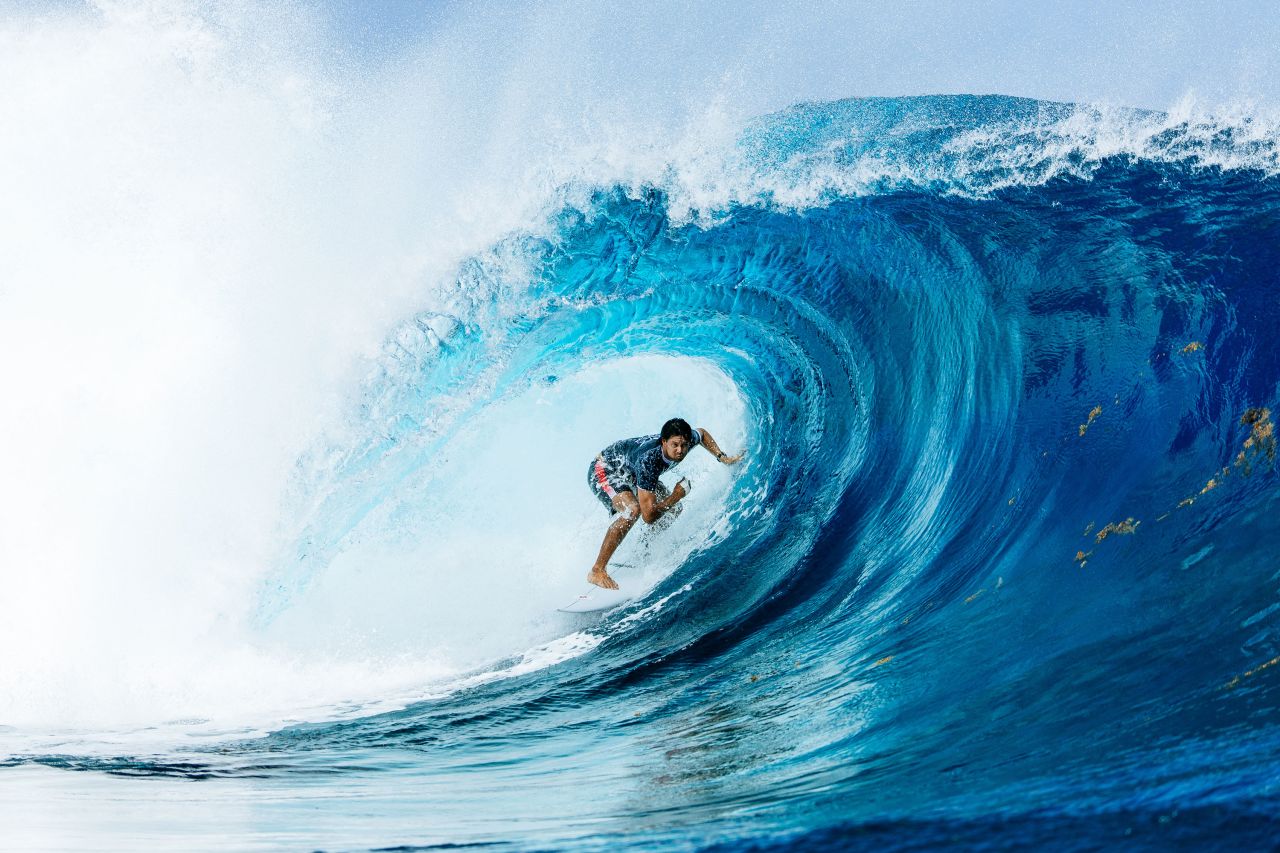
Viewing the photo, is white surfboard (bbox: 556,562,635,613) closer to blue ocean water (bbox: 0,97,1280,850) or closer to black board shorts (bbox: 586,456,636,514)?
blue ocean water (bbox: 0,97,1280,850)

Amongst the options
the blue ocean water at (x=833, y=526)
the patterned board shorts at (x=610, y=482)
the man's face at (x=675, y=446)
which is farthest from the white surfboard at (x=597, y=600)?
the man's face at (x=675, y=446)

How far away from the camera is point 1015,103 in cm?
791

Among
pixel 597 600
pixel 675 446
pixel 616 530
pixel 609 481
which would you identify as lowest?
pixel 597 600

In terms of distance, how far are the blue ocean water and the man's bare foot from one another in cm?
19

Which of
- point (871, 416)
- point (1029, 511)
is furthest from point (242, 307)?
point (1029, 511)

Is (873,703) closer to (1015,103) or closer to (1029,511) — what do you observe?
(1029,511)

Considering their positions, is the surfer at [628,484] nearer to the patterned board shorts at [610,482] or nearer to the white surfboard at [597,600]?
the patterned board shorts at [610,482]

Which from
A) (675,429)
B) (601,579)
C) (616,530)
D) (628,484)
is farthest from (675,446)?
(601,579)

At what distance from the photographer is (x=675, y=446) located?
540cm

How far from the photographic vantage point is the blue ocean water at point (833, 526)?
9.37 ft

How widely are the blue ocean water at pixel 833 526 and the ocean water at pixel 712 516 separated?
0.02 m

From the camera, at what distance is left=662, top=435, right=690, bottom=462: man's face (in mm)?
5383

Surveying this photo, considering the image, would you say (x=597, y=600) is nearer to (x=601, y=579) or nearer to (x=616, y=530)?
(x=601, y=579)

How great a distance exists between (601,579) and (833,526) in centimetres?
149
